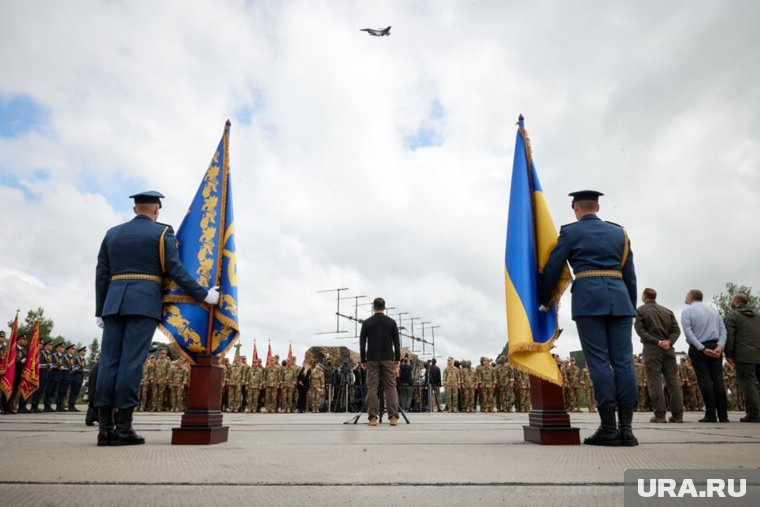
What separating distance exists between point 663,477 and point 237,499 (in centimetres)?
163

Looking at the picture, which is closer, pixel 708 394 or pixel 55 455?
pixel 55 455

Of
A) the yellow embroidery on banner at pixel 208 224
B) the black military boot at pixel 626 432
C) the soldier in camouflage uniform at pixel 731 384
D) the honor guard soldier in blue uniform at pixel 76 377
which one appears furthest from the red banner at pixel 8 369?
the soldier in camouflage uniform at pixel 731 384

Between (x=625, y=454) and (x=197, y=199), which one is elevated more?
(x=197, y=199)

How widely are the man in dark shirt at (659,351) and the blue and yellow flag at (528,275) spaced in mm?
3782

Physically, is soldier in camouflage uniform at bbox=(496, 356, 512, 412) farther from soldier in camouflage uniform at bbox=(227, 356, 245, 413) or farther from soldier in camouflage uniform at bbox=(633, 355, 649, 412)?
soldier in camouflage uniform at bbox=(227, 356, 245, 413)

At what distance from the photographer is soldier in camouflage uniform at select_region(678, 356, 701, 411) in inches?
578

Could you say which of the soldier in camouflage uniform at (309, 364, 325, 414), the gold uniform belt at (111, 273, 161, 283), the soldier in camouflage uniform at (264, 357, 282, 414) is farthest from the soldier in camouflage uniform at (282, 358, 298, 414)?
the gold uniform belt at (111, 273, 161, 283)

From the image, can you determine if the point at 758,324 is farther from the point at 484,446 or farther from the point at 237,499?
the point at 237,499

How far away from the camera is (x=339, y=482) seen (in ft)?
6.51

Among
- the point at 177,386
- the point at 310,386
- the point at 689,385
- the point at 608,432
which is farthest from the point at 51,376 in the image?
the point at 689,385

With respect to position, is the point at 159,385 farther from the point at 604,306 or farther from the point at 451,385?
the point at 604,306

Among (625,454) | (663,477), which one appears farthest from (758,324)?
(663,477)

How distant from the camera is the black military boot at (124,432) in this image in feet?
11.8

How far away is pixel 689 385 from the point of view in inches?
581
